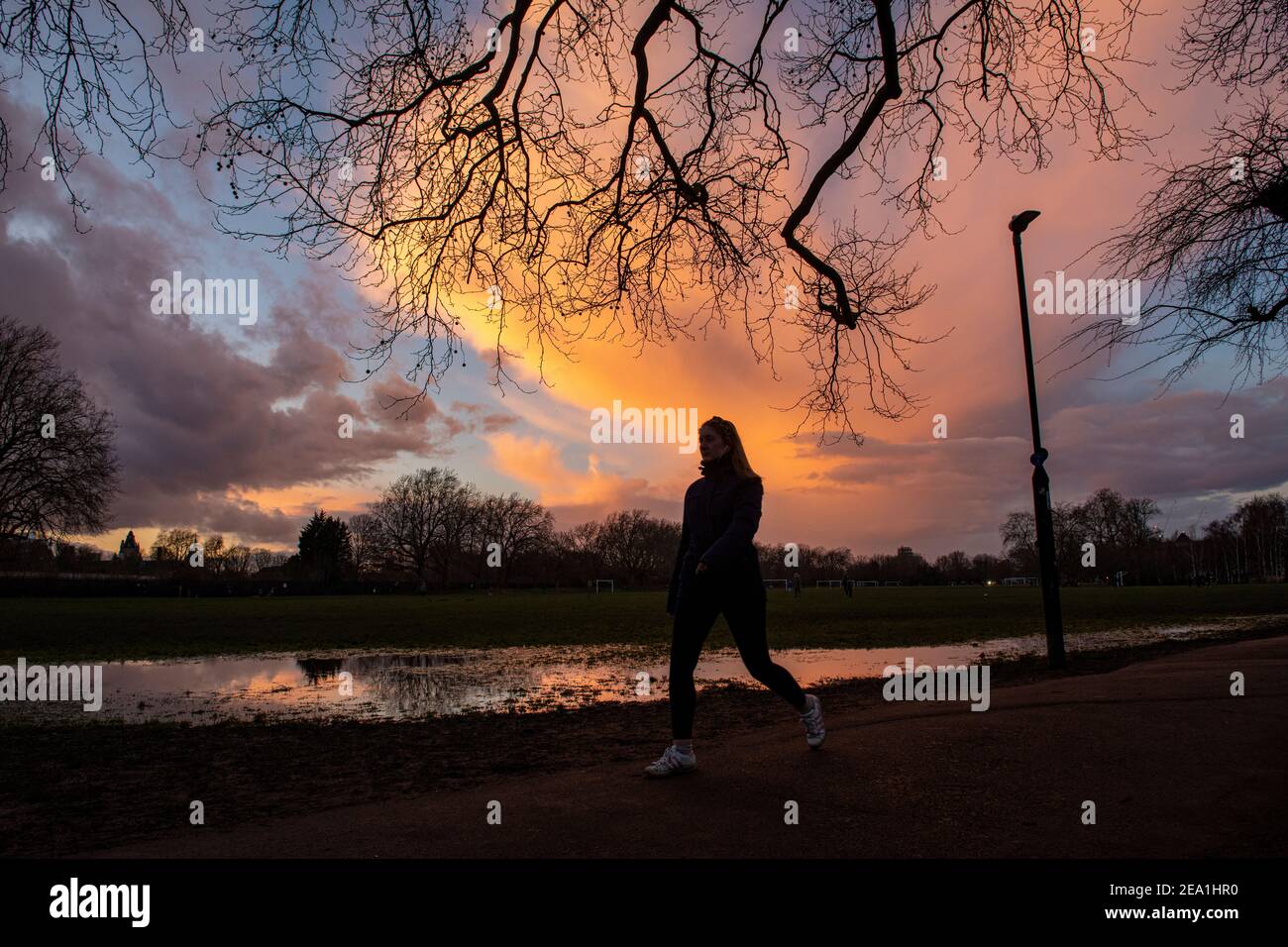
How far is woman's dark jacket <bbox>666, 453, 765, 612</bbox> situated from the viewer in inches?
180

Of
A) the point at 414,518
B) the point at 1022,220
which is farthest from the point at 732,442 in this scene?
the point at 414,518

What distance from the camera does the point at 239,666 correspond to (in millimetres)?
13656

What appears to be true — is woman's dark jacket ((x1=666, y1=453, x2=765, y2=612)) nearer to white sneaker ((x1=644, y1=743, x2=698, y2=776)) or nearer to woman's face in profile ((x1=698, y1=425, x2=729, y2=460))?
woman's face in profile ((x1=698, y1=425, x2=729, y2=460))

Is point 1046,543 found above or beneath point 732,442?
beneath

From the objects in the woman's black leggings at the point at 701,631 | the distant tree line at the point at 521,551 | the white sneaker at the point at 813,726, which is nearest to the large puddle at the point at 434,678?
the white sneaker at the point at 813,726

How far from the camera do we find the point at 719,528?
190 inches

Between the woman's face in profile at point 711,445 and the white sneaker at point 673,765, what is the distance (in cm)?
184

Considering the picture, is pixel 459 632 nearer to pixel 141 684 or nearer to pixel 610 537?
pixel 141 684

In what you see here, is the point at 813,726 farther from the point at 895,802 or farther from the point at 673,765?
the point at 895,802

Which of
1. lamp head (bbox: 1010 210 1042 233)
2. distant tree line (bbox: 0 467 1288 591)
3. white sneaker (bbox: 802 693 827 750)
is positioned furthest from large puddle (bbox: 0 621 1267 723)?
distant tree line (bbox: 0 467 1288 591)

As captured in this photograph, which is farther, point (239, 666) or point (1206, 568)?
point (1206, 568)

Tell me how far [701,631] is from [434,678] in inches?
325
